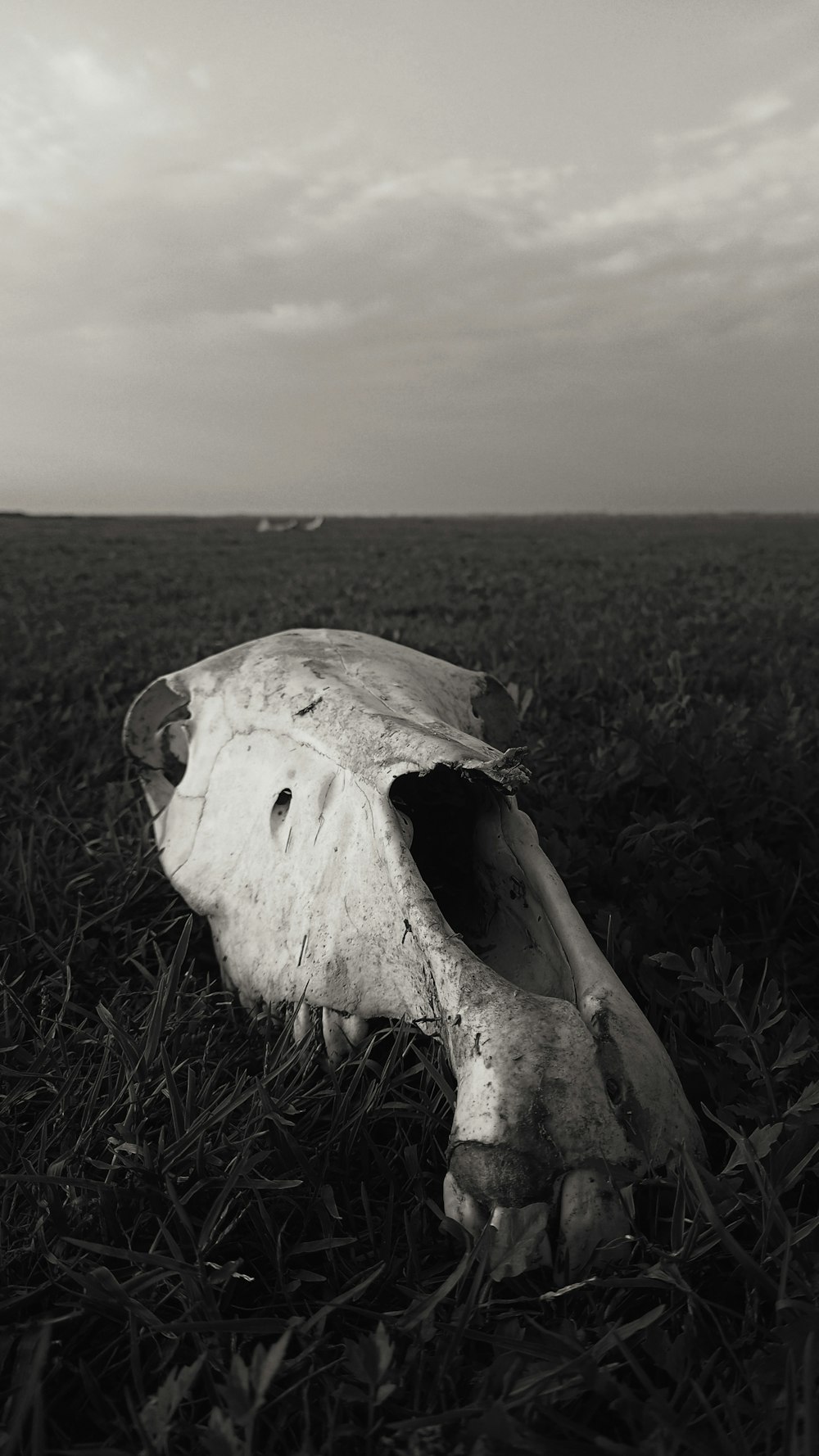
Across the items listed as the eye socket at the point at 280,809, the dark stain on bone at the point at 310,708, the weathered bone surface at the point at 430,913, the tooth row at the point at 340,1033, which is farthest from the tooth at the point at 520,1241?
the dark stain on bone at the point at 310,708

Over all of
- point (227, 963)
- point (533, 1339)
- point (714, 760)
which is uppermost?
point (714, 760)

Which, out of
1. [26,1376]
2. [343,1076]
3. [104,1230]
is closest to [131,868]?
[343,1076]

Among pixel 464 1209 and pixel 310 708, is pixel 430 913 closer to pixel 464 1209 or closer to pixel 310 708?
pixel 464 1209

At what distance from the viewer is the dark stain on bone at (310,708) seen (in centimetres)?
260

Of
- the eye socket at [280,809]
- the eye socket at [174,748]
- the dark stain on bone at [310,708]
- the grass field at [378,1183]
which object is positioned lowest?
the grass field at [378,1183]

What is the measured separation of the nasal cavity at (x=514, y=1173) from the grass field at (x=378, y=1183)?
100mm

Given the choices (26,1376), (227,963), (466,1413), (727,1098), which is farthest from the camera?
(227,963)

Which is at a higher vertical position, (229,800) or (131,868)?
(229,800)

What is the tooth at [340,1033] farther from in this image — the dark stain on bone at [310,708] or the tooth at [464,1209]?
the dark stain on bone at [310,708]

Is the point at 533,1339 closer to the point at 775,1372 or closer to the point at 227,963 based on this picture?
the point at 775,1372

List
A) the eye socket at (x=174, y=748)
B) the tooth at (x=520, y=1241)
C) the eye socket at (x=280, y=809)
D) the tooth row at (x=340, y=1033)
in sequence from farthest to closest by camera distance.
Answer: the eye socket at (x=174, y=748), the eye socket at (x=280, y=809), the tooth row at (x=340, y=1033), the tooth at (x=520, y=1241)

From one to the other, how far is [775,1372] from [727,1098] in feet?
2.20

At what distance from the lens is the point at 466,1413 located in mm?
1273

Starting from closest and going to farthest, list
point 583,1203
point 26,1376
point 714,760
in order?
point 26,1376 → point 583,1203 → point 714,760
